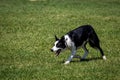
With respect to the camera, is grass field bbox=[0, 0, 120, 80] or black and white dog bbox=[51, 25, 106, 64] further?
black and white dog bbox=[51, 25, 106, 64]

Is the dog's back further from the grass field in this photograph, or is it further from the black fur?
the grass field

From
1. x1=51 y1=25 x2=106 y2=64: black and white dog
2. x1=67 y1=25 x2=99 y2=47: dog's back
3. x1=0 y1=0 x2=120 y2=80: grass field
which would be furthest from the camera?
x1=67 y1=25 x2=99 y2=47: dog's back

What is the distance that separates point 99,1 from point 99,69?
26144 millimetres

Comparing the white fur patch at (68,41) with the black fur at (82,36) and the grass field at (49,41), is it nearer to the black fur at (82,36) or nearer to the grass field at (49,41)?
the black fur at (82,36)

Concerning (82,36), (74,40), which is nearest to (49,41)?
(82,36)

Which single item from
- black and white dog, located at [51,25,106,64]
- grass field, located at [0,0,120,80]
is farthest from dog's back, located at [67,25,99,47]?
grass field, located at [0,0,120,80]

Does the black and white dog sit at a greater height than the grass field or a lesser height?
greater

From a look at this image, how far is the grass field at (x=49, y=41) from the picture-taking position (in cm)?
1107

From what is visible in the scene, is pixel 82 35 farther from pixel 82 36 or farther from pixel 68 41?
pixel 68 41

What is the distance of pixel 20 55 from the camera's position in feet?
45.9

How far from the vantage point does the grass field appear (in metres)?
11.1

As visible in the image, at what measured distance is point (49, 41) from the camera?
1717cm

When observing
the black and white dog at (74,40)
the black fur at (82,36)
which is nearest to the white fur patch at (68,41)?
the black and white dog at (74,40)

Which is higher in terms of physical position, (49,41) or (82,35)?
(82,35)
